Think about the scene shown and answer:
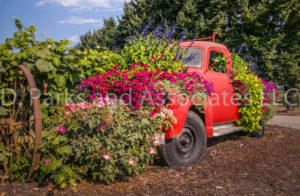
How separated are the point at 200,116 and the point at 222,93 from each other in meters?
0.97

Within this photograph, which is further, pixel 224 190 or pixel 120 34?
pixel 120 34

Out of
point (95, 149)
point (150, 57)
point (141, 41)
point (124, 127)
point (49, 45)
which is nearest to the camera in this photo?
point (95, 149)

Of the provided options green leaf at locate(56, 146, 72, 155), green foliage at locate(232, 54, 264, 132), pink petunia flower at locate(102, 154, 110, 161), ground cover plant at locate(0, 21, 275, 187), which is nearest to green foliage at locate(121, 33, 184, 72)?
ground cover plant at locate(0, 21, 275, 187)

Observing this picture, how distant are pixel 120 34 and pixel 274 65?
32.6 ft

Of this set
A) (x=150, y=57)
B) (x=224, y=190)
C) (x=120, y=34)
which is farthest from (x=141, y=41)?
(x=120, y=34)

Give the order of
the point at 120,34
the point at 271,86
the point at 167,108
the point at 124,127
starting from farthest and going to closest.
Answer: the point at 120,34 → the point at 271,86 → the point at 167,108 → the point at 124,127

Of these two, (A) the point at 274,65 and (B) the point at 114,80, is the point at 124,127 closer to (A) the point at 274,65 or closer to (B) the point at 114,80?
(B) the point at 114,80

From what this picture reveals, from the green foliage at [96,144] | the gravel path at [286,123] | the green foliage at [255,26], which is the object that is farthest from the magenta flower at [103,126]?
the green foliage at [255,26]

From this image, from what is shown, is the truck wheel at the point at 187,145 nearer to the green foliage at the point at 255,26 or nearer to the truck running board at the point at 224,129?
the truck running board at the point at 224,129

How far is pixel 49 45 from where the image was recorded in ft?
12.5

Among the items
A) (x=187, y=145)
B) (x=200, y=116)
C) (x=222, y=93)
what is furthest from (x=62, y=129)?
(x=222, y=93)

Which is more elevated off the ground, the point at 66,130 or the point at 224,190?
the point at 66,130

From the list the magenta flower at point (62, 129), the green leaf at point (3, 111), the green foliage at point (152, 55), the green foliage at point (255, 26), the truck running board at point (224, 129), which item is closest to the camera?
the magenta flower at point (62, 129)

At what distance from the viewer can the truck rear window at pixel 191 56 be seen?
4.99 m
